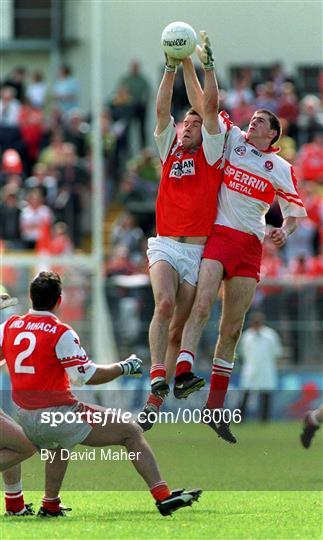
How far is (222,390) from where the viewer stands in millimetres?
12578

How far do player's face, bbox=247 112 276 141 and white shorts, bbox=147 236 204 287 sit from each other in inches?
41.7

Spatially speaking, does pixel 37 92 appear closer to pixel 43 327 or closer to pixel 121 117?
pixel 121 117

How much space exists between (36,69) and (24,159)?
3.79 metres

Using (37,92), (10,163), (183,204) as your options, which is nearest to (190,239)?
(183,204)

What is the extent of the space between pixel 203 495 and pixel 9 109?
14.2 metres

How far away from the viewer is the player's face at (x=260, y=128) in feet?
40.7

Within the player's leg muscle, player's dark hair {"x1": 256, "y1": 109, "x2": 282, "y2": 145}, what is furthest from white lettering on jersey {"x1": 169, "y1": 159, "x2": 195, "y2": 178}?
the player's leg muscle

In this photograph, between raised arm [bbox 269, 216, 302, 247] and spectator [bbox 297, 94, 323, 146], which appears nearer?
raised arm [bbox 269, 216, 302, 247]

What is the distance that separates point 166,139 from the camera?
12.3 m

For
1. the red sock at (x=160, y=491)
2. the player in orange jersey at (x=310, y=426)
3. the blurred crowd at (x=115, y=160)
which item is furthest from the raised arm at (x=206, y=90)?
the blurred crowd at (x=115, y=160)

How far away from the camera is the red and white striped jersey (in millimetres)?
12422

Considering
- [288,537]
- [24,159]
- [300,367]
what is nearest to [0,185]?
[24,159]

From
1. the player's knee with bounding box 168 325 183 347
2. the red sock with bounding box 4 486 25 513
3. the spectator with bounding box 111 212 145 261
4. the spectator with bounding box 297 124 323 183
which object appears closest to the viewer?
the red sock with bounding box 4 486 25 513

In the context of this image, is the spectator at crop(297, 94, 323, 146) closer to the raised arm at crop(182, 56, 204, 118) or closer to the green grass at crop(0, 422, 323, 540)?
the green grass at crop(0, 422, 323, 540)
